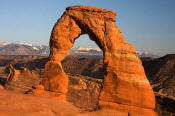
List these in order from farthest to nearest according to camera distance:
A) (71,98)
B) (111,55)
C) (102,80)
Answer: (71,98)
(102,80)
(111,55)

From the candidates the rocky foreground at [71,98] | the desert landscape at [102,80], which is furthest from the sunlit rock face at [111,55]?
the rocky foreground at [71,98]

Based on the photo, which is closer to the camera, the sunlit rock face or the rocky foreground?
the rocky foreground

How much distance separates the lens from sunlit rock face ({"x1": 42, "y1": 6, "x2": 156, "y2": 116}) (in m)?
10.7

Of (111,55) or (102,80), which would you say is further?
(102,80)

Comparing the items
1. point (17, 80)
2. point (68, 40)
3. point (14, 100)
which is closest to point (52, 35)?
point (68, 40)

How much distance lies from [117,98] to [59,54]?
5.04 meters

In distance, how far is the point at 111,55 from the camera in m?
11.4

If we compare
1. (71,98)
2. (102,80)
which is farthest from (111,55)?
(71,98)

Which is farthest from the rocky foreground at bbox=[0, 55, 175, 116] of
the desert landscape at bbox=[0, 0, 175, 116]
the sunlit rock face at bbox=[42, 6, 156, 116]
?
the sunlit rock face at bbox=[42, 6, 156, 116]

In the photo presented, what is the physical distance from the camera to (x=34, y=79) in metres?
26.0

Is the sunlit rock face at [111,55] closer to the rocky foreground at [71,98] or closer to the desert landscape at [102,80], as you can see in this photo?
the desert landscape at [102,80]

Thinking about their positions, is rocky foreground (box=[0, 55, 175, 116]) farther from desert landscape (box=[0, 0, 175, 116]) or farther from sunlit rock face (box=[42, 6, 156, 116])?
sunlit rock face (box=[42, 6, 156, 116])

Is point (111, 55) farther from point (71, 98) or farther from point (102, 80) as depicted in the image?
point (71, 98)

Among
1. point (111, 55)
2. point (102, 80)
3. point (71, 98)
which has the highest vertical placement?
point (111, 55)
